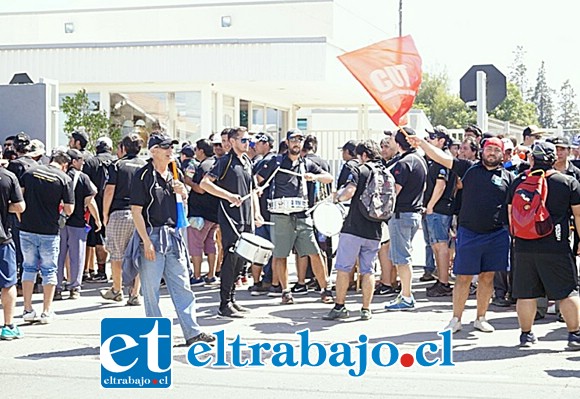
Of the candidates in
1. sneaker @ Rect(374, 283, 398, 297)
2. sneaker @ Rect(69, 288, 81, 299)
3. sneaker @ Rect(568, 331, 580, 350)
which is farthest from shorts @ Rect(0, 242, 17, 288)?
sneaker @ Rect(568, 331, 580, 350)

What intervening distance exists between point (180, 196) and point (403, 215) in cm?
331

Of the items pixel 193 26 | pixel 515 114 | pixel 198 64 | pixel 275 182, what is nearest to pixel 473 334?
pixel 275 182

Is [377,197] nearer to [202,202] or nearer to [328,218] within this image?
[328,218]

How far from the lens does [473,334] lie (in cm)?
902

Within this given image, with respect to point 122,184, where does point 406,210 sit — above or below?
below

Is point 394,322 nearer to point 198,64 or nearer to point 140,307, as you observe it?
point 140,307

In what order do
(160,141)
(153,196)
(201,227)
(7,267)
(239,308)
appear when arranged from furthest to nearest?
(201,227) → (239,308) → (7,267) → (160,141) → (153,196)

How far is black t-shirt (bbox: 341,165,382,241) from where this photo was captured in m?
9.67

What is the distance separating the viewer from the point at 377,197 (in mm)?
9633

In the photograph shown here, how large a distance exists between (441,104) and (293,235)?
223 feet

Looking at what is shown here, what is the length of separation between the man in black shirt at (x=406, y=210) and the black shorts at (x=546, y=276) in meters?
2.13

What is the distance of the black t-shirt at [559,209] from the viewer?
8.30m

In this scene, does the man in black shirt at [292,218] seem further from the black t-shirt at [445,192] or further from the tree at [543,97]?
the tree at [543,97]

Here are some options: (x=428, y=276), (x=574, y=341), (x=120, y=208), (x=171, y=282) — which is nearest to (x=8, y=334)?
(x=171, y=282)
